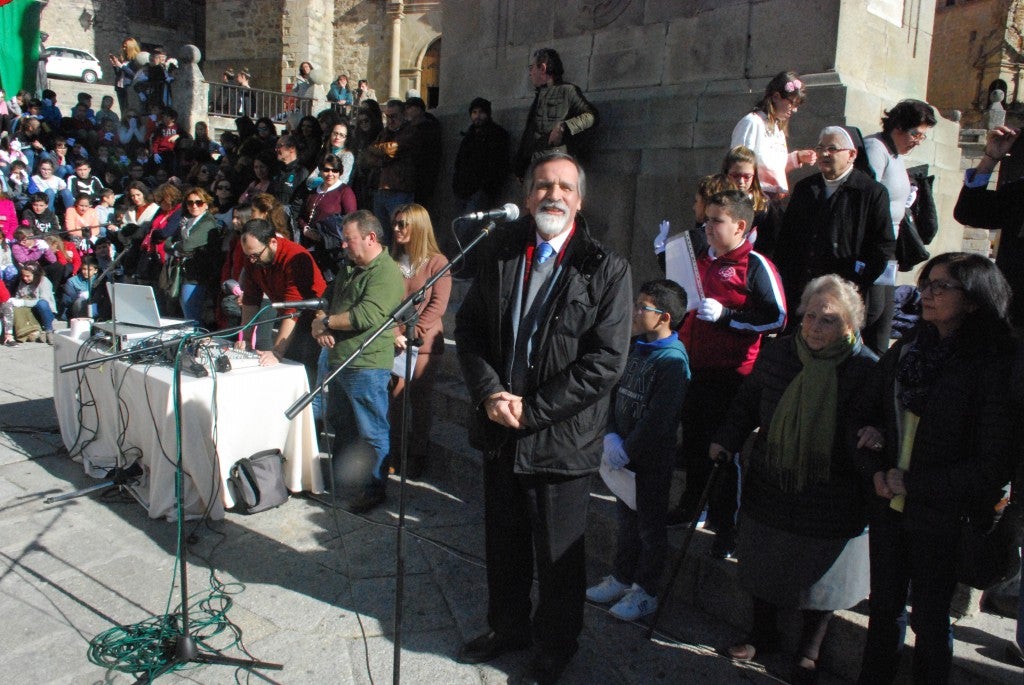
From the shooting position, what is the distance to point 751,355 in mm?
3750

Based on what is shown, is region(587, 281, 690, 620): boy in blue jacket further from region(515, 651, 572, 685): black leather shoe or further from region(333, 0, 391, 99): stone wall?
region(333, 0, 391, 99): stone wall

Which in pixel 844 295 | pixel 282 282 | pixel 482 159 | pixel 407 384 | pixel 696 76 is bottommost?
pixel 407 384

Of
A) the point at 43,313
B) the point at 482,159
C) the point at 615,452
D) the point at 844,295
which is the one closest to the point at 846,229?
the point at 844,295

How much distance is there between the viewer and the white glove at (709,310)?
3592 millimetres

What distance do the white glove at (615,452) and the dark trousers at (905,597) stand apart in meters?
0.99

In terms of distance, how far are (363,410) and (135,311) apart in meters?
1.52

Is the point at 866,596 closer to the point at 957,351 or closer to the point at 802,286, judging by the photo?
the point at 957,351

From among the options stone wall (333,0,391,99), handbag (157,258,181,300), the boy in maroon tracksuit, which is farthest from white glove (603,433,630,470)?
stone wall (333,0,391,99)

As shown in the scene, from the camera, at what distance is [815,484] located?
2.94 metres

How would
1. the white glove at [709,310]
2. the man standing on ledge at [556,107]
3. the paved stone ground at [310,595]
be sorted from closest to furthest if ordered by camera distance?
the paved stone ground at [310,595] < the white glove at [709,310] < the man standing on ledge at [556,107]

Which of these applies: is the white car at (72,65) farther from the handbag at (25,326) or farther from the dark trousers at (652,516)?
the dark trousers at (652,516)

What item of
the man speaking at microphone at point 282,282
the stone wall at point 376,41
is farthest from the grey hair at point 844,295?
the stone wall at point 376,41

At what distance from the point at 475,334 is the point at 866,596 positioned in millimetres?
1785

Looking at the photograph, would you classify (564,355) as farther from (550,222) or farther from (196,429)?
(196,429)
